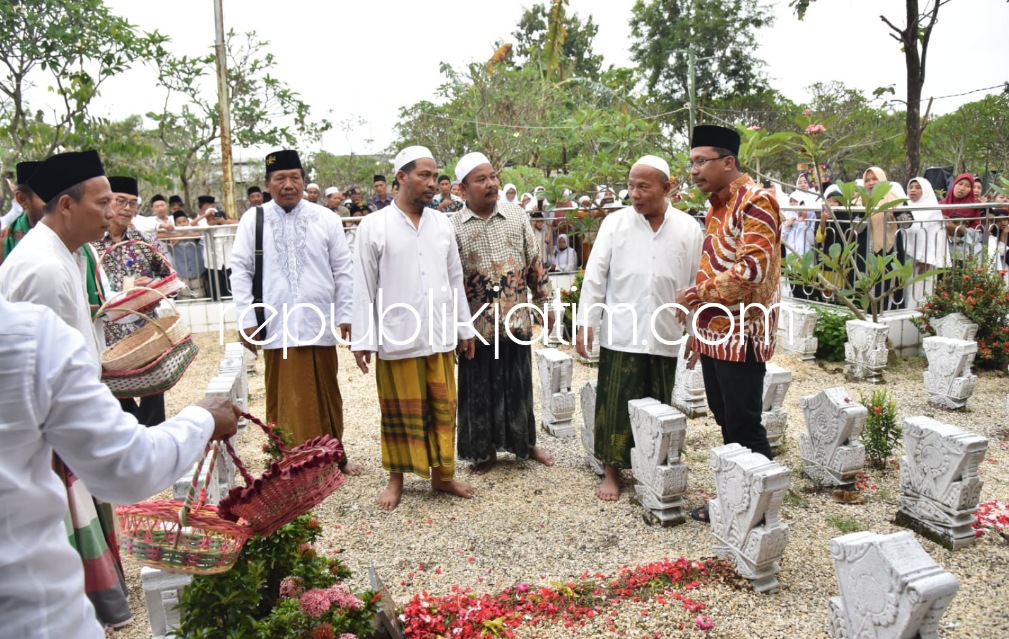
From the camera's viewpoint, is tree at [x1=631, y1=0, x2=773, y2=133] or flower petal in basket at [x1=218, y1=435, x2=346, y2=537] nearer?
flower petal in basket at [x1=218, y1=435, x2=346, y2=537]

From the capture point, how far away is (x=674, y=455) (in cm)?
357

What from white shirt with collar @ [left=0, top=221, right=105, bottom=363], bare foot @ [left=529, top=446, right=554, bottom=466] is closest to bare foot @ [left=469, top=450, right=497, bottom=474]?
bare foot @ [left=529, top=446, right=554, bottom=466]

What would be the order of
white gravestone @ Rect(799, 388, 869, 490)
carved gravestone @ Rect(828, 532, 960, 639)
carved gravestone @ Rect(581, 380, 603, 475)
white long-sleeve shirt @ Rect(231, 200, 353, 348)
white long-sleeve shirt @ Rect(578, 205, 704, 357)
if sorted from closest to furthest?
1. carved gravestone @ Rect(828, 532, 960, 639)
2. white long-sleeve shirt @ Rect(578, 205, 704, 357)
3. white gravestone @ Rect(799, 388, 869, 490)
4. white long-sleeve shirt @ Rect(231, 200, 353, 348)
5. carved gravestone @ Rect(581, 380, 603, 475)

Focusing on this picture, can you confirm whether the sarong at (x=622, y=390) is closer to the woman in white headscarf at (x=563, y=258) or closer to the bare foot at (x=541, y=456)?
the bare foot at (x=541, y=456)

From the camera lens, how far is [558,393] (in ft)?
16.6

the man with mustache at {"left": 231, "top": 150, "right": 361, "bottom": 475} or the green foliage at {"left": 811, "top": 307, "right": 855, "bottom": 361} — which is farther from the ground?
the man with mustache at {"left": 231, "top": 150, "right": 361, "bottom": 475}

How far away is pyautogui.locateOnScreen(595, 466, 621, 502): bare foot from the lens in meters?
3.95

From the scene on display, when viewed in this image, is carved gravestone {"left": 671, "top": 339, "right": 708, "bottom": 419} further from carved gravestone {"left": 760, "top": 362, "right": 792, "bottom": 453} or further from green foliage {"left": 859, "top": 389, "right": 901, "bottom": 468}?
green foliage {"left": 859, "top": 389, "right": 901, "bottom": 468}

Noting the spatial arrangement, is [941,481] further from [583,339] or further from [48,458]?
[48,458]

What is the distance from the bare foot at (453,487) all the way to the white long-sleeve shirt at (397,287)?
0.79 m

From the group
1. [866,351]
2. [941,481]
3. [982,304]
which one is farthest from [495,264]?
[982,304]

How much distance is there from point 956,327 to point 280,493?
247 inches

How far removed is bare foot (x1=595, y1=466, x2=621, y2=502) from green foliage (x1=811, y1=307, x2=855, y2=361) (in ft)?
11.9

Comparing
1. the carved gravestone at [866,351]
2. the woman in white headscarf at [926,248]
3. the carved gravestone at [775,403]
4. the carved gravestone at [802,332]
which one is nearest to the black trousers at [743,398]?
the carved gravestone at [775,403]
